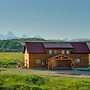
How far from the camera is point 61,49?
192 feet

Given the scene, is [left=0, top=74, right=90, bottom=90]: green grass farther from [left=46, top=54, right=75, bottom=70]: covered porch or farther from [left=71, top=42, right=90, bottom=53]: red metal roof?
[left=71, top=42, right=90, bottom=53]: red metal roof

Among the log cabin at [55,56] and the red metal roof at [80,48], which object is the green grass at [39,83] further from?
the red metal roof at [80,48]

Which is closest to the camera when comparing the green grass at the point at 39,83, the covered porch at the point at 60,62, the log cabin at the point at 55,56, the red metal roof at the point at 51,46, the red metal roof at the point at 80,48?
the green grass at the point at 39,83

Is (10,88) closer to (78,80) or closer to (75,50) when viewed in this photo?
(78,80)

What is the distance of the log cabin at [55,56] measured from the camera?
5738cm

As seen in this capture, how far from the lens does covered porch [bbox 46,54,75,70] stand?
56938 millimetres

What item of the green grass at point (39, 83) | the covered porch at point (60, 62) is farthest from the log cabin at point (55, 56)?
the green grass at point (39, 83)

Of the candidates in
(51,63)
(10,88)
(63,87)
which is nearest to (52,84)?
(63,87)

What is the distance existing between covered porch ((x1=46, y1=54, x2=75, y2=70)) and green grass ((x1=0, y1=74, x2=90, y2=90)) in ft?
57.6

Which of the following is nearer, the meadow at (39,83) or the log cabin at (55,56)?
the meadow at (39,83)

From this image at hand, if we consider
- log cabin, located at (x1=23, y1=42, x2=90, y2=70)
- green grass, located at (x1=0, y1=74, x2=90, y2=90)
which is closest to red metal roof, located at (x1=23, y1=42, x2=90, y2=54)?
log cabin, located at (x1=23, y1=42, x2=90, y2=70)

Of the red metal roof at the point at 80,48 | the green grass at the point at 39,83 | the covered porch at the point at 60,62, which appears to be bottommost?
the green grass at the point at 39,83

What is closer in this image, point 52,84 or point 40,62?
point 52,84

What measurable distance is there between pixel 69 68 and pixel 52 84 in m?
20.0
